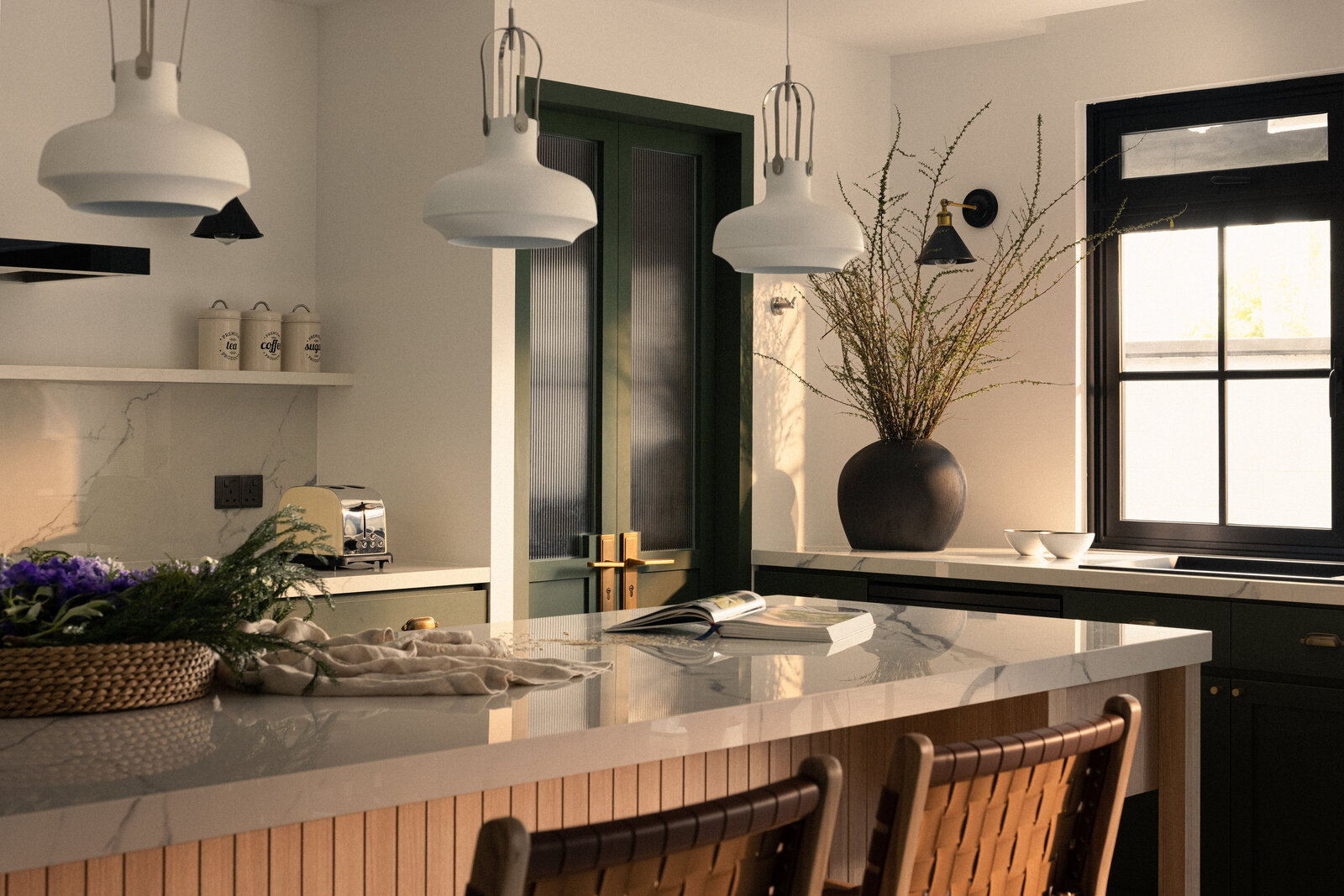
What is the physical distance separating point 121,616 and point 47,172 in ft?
1.78

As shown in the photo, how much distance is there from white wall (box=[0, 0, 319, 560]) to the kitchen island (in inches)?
69.5

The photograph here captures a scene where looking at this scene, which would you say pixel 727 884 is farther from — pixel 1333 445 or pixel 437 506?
pixel 1333 445

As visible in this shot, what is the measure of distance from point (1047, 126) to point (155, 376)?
2.88 metres

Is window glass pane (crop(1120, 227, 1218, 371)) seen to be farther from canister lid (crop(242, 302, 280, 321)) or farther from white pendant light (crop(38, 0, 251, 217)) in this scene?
white pendant light (crop(38, 0, 251, 217))

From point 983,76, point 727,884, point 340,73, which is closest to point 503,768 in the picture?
point 727,884

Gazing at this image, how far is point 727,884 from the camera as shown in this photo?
4.38 feet

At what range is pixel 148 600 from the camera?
172cm

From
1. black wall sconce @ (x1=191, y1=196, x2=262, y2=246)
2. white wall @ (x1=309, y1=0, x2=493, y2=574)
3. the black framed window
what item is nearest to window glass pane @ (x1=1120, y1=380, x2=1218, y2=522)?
the black framed window

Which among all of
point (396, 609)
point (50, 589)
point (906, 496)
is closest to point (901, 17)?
point (906, 496)

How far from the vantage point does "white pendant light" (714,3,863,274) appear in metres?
2.38

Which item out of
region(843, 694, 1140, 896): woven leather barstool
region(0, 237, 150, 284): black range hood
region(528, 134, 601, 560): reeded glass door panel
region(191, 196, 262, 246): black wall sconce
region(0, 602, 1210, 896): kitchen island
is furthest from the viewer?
region(528, 134, 601, 560): reeded glass door panel

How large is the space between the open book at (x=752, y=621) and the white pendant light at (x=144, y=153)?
1131 millimetres

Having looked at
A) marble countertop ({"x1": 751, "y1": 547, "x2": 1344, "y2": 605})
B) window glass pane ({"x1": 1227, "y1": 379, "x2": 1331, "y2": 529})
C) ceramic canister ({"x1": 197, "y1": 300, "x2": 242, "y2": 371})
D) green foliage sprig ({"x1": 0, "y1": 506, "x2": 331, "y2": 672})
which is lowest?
marble countertop ({"x1": 751, "y1": 547, "x2": 1344, "y2": 605})

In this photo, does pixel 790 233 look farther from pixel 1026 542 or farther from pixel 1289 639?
pixel 1026 542
